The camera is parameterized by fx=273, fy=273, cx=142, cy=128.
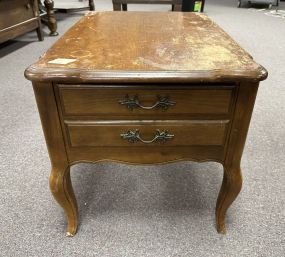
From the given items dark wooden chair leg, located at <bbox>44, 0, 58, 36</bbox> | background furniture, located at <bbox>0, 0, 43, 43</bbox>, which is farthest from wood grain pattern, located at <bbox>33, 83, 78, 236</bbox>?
dark wooden chair leg, located at <bbox>44, 0, 58, 36</bbox>

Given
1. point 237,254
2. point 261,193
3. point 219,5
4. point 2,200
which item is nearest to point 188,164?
point 261,193

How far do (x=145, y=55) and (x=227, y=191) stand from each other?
53 centimetres

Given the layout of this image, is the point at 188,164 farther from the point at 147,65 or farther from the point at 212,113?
the point at 147,65

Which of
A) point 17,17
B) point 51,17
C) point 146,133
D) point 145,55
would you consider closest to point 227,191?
point 146,133

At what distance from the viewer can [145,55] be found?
81 cm

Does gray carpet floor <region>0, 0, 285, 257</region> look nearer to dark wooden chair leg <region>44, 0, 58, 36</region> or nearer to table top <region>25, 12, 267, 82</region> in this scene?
table top <region>25, 12, 267, 82</region>

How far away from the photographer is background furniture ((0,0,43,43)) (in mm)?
2494

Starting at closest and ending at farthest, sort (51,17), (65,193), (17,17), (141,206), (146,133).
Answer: (146,133) < (65,193) < (141,206) < (17,17) < (51,17)

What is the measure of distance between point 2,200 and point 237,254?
953mm

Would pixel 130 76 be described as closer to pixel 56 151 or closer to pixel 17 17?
pixel 56 151

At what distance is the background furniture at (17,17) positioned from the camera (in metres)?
2.49

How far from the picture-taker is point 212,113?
0.75 metres

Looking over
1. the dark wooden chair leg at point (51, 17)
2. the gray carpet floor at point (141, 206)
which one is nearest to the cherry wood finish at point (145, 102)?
the gray carpet floor at point (141, 206)

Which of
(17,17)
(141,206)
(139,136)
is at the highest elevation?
(139,136)
